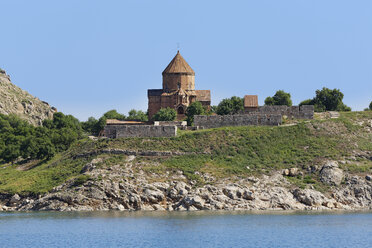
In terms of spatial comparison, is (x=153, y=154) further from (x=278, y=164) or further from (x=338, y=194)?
(x=338, y=194)

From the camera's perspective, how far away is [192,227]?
73.9m

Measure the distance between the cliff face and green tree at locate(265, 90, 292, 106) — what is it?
5921cm

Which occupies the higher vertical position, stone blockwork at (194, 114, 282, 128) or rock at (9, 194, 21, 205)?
stone blockwork at (194, 114, 282, 128)

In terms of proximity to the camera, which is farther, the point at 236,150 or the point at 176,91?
the point at 176,91

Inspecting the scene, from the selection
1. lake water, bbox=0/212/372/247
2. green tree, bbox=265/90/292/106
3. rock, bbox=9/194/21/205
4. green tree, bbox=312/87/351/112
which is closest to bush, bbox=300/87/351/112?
green tree, bbox=312/87/351/112

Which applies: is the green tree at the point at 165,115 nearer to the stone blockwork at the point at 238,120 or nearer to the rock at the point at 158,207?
the stone blockwork at the point at 238,120

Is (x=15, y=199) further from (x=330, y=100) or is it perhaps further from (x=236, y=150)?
(x=330, y=100)

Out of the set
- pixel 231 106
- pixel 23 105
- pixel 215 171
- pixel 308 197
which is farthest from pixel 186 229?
pixel 23 105

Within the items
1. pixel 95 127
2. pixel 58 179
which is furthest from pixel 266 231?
pixel 95 127

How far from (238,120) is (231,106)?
15230 millimetres

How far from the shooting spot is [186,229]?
2859 inches

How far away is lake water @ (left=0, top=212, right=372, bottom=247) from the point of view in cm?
6600

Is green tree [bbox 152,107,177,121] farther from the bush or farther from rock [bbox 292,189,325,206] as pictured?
rock [bbox 292,189,325,206]

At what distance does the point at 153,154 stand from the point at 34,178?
49.0 ft
